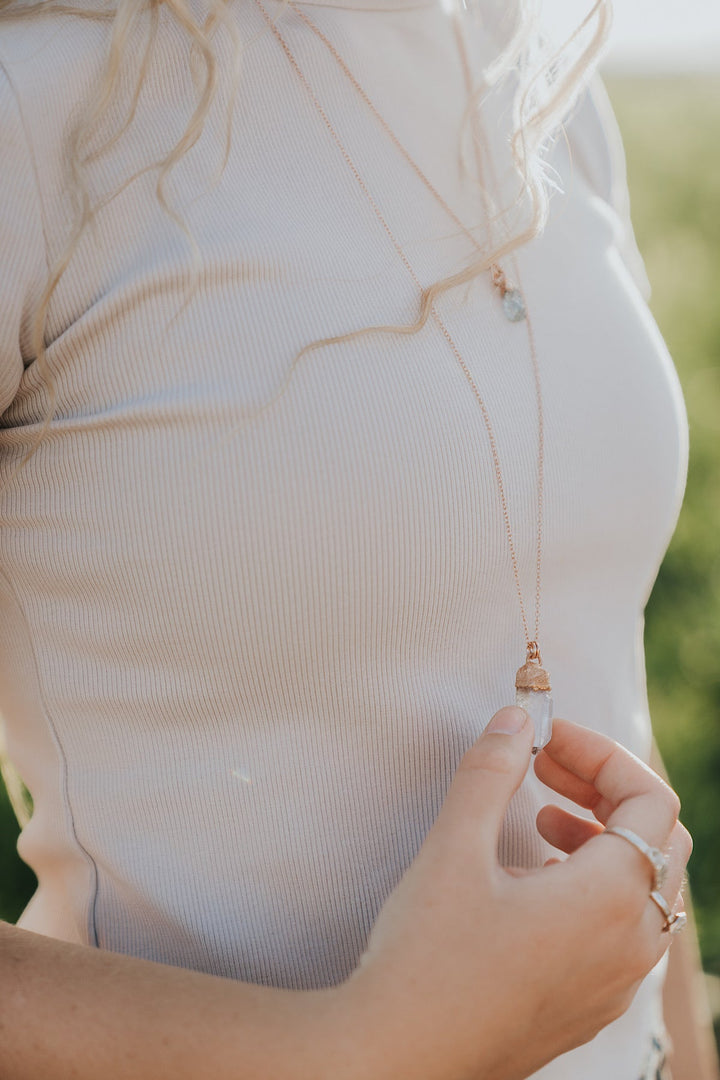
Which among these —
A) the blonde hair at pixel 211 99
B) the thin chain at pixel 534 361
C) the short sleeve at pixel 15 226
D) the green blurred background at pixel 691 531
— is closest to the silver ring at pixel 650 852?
the thin chain at pixel 534 361

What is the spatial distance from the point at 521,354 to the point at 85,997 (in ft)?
2.42

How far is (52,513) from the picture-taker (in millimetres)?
1002

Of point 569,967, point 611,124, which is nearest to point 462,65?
point 611,124

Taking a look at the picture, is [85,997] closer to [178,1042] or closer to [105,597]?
[178,1042]

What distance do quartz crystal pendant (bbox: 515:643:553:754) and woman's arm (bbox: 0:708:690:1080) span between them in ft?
0.22

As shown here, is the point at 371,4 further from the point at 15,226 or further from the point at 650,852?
the point at 650,852

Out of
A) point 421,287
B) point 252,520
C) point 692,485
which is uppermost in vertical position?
point 421,287

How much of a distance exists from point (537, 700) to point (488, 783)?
0.14 metres

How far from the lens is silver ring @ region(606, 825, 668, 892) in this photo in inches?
37.6

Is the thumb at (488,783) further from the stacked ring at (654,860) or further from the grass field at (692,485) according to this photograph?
the grass field at (692,485)

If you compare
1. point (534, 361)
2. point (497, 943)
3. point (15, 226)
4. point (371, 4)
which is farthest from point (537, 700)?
point (371, 4)

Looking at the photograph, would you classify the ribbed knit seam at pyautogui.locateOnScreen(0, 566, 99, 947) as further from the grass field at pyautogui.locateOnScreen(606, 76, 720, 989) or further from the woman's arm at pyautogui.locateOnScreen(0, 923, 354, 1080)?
the grass field at pyautogui.locateOnScreen(606, 76, 720, 989)

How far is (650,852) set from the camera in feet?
3.14

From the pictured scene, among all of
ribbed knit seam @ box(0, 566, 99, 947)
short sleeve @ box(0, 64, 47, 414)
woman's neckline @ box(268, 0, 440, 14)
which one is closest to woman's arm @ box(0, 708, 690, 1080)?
ribbed knit seam @ box(0, 566, 99, 947)
